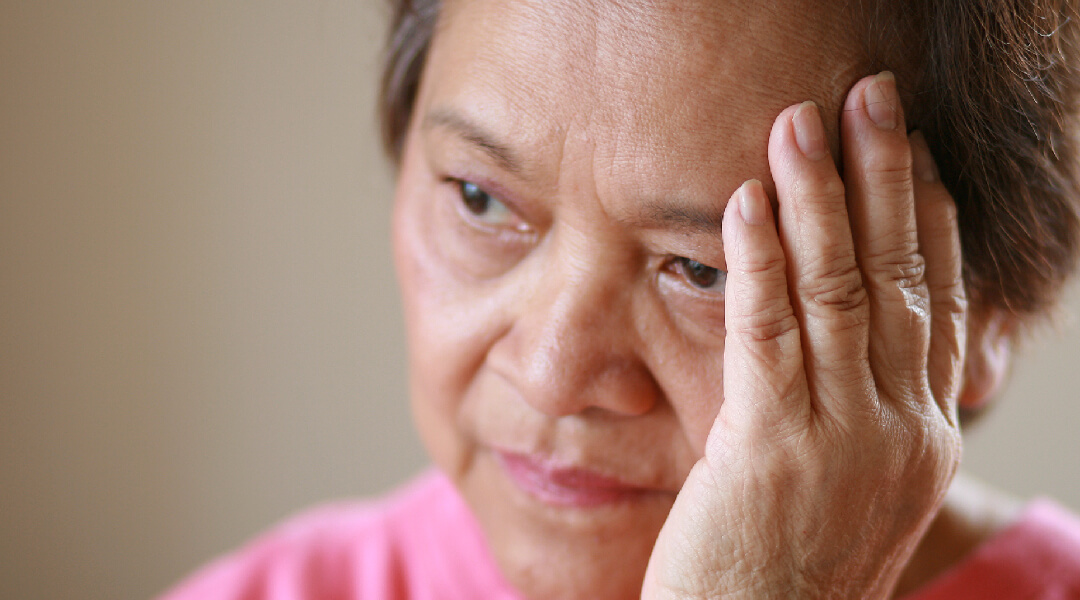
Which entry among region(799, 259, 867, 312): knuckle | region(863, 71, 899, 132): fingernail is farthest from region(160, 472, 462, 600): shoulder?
region(863, 71, 899, 132): fingernail

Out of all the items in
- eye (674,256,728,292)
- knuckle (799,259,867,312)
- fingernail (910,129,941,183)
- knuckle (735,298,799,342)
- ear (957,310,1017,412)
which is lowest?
ear (957,310,1017,412)

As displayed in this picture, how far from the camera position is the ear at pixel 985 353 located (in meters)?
1.05

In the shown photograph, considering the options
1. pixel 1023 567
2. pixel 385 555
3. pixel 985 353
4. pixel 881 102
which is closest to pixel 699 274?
pixel 881 102

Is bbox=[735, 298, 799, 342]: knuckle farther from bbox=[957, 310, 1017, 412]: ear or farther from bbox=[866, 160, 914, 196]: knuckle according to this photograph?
bbox=[957, 310, 1017, 412]: ear

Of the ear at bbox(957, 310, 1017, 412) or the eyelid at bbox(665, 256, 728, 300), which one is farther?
the ear at bbox(957, 310, 1017, 412)

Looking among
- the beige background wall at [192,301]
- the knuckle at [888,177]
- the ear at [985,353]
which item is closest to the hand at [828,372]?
the knuckle at [888,177]

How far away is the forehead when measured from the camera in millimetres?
808

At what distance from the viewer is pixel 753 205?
789 mm

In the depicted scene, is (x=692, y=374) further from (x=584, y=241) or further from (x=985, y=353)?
(x=985, y=353)

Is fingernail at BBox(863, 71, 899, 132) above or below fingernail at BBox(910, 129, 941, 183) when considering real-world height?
above

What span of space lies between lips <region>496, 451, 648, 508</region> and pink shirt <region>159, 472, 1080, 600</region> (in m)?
0.40

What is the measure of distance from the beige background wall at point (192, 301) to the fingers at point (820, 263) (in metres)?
1.39

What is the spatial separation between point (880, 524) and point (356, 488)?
6.04ft

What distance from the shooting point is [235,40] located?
2.07 metres
